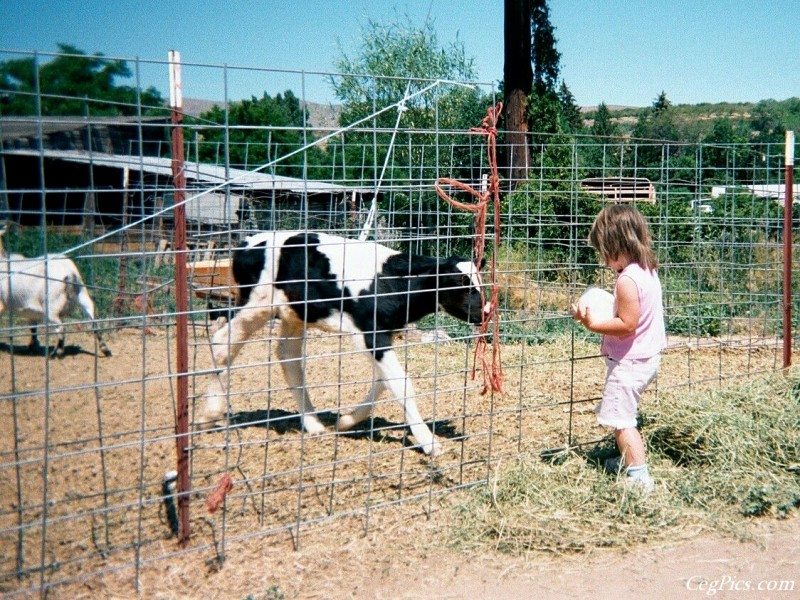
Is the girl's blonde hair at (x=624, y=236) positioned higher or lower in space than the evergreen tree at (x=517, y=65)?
lower

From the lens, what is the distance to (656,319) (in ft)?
16.1

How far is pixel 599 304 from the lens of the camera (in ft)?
16.0

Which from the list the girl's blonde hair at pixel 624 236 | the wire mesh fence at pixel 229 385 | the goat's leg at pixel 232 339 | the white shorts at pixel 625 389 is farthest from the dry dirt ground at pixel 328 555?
the girl's blonde hair at pixel 624 236

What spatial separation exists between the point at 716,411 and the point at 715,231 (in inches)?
319

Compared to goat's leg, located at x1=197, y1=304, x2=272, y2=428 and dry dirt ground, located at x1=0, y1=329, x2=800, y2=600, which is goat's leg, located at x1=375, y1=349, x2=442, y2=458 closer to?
dry dirt ground, located at x1=0, y1=329, x2=800, y2=600

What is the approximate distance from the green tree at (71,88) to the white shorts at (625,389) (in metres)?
3.06

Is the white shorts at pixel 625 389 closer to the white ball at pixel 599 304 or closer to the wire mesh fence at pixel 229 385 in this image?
the white ball at pixel 599 304

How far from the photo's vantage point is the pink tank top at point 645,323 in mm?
4844

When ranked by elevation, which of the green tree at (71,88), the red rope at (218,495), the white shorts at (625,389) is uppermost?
the green tree at (71,88)

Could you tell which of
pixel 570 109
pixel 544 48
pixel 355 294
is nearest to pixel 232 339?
pixel 355 294

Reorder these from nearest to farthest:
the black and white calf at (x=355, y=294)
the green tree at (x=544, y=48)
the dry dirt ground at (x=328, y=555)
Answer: the dry dirt ground at (x=328, y=555), the black and white calf at (x=355, y=294), the green tree at (x=544, y=48)

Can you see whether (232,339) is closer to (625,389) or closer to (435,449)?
(435,449)

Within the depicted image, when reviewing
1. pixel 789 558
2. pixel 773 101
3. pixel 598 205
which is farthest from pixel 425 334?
pixel 773 101

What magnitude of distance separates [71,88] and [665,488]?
4.05 metres
